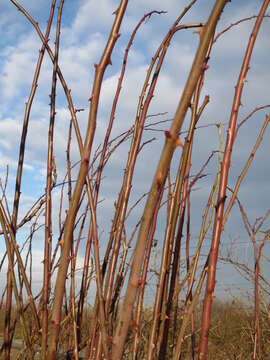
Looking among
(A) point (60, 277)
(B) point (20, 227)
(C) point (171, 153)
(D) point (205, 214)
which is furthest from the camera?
(B) point (20, 227)

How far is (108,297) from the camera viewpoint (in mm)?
933

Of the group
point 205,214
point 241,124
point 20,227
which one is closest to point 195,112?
point 241,124

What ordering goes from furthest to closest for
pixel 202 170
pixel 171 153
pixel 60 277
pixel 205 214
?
pixel 202 170 < pixel 205 214 < pixel 60 277 < pixel 171 153

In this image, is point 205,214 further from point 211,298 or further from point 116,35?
point 116,35

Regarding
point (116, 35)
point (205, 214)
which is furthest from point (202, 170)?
point (116, 35)

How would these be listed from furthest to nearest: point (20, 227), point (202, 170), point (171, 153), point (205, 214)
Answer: point (20, 227)
point (202, 170)
point (205, 214)
point (171, 153)

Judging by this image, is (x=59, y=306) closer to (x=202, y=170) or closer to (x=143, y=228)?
(x=143, y=228)

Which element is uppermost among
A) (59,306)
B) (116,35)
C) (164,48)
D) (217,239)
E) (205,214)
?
(164,48)

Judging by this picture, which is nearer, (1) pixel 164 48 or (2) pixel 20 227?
(1) pixel 164 48

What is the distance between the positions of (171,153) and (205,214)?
1.93 feet

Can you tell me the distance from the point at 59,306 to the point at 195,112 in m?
0.49

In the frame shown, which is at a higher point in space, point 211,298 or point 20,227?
point 20,227

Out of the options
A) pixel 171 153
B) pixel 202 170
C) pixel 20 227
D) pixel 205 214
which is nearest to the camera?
pixel 171 153

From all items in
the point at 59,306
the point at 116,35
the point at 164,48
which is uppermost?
the point at 164,48
